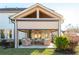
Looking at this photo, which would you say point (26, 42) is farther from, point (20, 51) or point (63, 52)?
point (63, 52)

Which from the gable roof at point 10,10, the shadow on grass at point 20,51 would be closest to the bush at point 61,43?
the shadow on grass at point 20,51

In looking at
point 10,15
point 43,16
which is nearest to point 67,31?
point 43,16

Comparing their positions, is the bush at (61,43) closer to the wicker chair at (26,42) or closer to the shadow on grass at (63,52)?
the shadow on grass at (63,52)

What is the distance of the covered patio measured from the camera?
7871 millimetres

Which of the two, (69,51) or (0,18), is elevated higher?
(0,18)

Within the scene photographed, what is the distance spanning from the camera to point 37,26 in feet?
26.3

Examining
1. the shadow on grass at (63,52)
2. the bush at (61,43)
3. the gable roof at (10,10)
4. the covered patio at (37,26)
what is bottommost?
the shadow on grass at (63,52)

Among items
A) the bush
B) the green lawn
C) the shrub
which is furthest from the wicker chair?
the shrub

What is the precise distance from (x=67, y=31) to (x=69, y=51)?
0.44 metres

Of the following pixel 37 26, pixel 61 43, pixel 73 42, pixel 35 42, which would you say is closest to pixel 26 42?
pixel 35 42

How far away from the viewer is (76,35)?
7.79m

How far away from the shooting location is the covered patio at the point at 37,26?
310 inches
